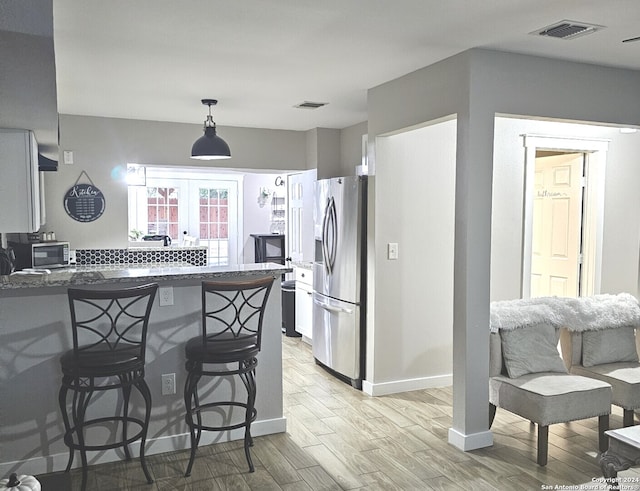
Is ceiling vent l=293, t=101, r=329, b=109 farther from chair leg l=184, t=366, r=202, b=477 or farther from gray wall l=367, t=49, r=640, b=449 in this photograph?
chair leg l=184, t=366, r=202, b=477

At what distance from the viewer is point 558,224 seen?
16.5 feet

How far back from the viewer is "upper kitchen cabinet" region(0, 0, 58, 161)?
0.76 metres

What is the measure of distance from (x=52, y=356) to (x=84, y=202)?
2.76m

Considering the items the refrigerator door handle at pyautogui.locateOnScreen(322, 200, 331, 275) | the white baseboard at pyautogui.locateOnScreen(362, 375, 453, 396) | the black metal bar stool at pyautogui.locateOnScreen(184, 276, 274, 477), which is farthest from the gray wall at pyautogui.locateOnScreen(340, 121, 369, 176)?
the black metal bar stool at pyautogui.locateOnScreen(184, 276, 274, 477)

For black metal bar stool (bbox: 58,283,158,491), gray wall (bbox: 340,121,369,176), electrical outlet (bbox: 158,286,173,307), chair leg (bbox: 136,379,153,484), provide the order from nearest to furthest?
1. black metal bar stool (bbox: 58,283,158,491)
2. chair leg (bbox: 136,379,153,484)
3. electrical outlet (bbox: 158,286,173,307)
4. gray wall (bbox: 340,121,369,176)

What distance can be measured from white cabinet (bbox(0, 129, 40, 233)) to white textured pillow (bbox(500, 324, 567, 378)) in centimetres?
282

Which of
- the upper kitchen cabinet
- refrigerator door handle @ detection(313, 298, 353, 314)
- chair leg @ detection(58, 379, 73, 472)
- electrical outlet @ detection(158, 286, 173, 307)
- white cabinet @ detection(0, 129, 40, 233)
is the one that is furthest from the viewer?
refrigerator door handle @ detection(313, 298, 353, 314)

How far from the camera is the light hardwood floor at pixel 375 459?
2.97m

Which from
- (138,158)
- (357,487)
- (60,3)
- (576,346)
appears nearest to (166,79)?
(60,3)

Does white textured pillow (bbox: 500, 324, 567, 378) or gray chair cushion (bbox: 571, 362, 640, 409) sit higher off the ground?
white textured pillow (bbox: 500, 324, 567, 378)

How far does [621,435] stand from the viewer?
7.43 feet

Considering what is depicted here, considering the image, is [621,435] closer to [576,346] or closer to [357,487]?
[357,487]

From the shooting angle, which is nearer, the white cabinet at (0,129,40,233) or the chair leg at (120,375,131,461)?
the white cabinet at (0,129,40,233)

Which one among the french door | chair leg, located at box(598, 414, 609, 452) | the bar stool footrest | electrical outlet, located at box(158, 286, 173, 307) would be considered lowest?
chair leg, located at box(598, 414, 609, 452)
